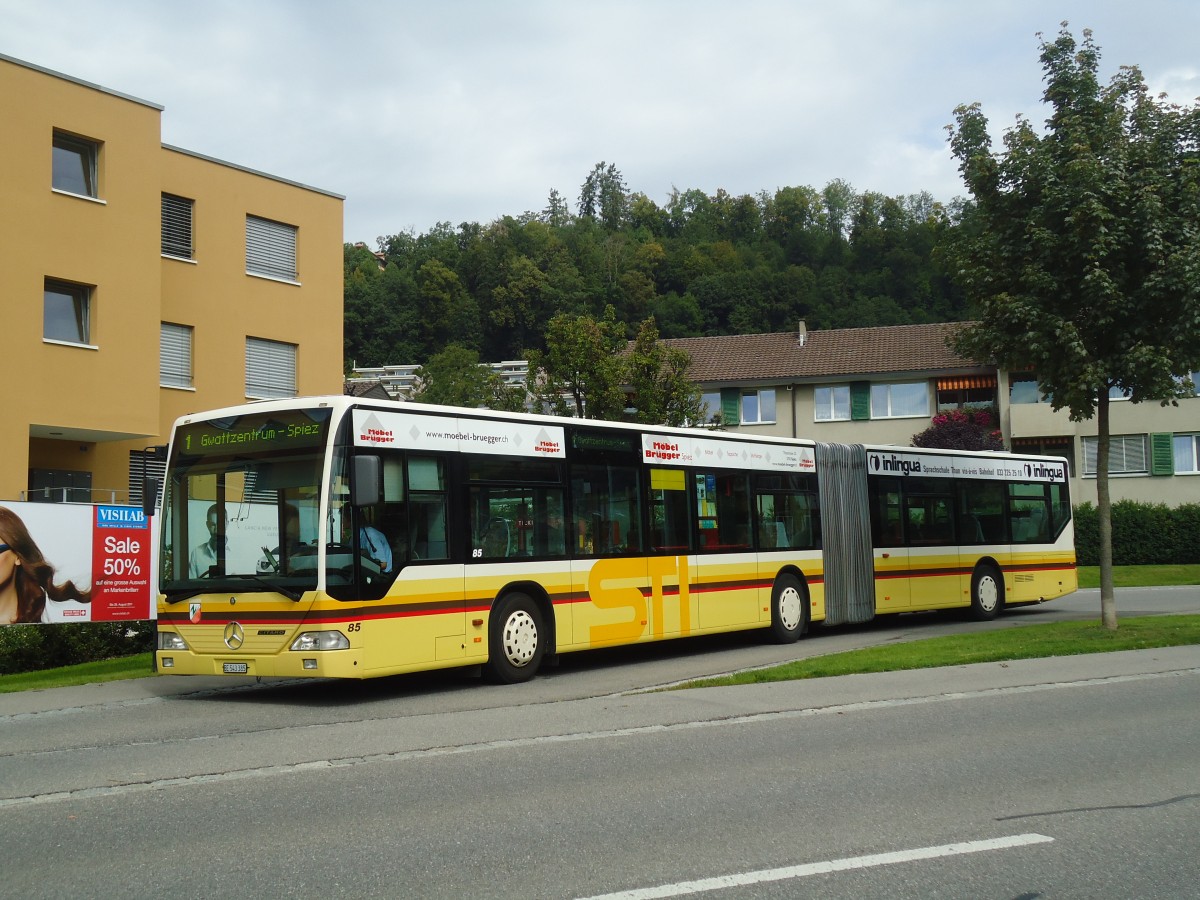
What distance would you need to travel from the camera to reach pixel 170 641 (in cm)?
1239

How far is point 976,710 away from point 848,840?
5347mm

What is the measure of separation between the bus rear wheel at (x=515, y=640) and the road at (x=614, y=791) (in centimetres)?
38

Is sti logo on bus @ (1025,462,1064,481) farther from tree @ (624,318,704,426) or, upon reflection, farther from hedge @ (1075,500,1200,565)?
hedge @ (1075,500,1200,565)

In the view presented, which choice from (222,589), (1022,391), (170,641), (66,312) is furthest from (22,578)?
(1022,391)

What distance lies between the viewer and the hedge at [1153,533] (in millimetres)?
43562

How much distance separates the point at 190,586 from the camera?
12.3 metres

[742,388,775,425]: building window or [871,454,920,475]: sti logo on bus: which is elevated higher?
[742,388,775,425]: building window

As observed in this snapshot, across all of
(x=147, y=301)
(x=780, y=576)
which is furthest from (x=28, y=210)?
(x=780, y=576)

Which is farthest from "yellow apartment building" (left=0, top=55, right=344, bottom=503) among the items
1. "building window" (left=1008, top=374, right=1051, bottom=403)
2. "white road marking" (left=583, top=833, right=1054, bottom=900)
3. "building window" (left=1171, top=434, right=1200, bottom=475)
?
"building window" (left=1171, top=434, right=1200, bottom=475)

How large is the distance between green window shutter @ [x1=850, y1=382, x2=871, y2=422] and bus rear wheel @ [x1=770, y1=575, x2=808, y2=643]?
3607 cm

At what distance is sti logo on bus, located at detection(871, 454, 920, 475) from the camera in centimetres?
2081

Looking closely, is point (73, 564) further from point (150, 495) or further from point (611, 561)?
point (611, 561)

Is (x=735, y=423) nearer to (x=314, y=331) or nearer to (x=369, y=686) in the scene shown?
(x=314, y=331)

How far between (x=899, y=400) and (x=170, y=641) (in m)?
44.9
